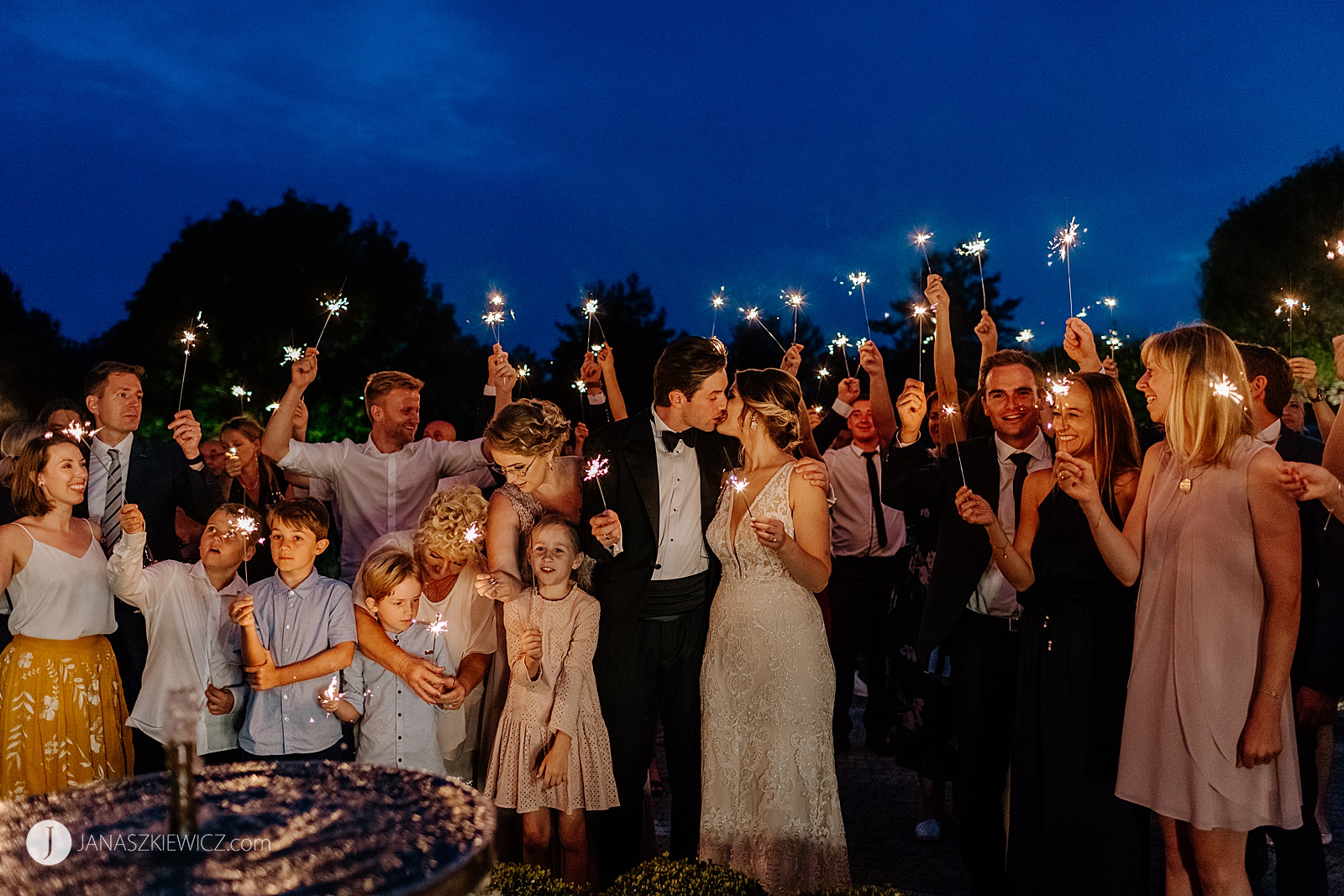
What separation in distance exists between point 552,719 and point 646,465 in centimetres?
128

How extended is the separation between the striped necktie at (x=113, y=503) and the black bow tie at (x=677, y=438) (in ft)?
10.8

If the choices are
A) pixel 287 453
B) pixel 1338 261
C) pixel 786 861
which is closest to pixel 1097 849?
pixel 786 861

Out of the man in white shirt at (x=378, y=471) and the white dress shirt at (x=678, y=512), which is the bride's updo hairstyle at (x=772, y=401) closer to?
the white dress shirt at (x=678, y=512)

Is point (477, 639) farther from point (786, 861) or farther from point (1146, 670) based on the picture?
point (1146, 670)

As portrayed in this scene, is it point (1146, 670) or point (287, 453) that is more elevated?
point (287, 453)

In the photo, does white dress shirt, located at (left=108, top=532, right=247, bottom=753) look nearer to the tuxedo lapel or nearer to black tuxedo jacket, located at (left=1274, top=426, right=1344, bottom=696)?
the tuxedo lapel

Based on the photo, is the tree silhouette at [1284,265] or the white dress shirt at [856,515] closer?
the white dress shirt at [856,515]

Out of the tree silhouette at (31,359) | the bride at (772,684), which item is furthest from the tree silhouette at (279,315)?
the bride at (772,684)

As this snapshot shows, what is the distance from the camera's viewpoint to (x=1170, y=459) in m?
3.92

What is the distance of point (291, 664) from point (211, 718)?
1.69 ft

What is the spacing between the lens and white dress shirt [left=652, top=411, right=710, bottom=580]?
16.0ft

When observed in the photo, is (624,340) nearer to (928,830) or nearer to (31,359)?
(31,359)

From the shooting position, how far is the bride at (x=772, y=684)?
4.26 metres

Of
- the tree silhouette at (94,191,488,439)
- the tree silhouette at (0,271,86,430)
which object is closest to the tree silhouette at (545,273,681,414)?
the tree silhouette at (94,191,488,439)
